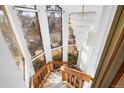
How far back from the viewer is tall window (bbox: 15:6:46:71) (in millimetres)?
3465

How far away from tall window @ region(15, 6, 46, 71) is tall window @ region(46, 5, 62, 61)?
1.56 feet

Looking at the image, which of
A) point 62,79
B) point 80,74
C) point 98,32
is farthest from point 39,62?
point 98,32

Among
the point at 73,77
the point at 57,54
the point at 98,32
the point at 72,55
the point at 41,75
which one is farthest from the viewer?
the point at 72,55

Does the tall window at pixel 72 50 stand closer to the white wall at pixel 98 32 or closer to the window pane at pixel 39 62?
the window pane at pixel 39 62

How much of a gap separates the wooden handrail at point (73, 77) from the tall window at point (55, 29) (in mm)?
1523

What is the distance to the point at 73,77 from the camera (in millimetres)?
3701

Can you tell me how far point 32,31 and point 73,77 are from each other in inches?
65.6

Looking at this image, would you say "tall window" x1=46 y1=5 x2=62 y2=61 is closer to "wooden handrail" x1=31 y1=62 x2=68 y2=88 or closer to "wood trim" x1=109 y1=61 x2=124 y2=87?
"wooden handrail" x1=31 y1=62 x2=68 y2=88

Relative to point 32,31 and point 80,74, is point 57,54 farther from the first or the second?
point 80,74

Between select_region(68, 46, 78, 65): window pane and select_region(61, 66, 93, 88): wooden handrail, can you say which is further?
select_region(68, 46, 78, 65): window pane

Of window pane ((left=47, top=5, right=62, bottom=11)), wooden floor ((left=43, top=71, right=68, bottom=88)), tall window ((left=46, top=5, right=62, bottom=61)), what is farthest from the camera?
tall window ((left=46, top=5, right=62, bottom=61))

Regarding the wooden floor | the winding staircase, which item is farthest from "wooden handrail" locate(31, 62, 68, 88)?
the wooden floor
